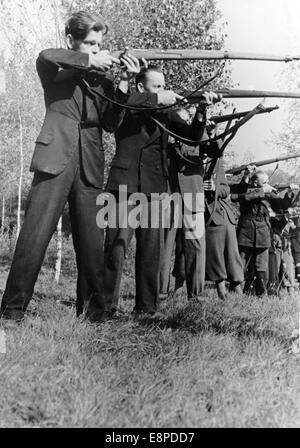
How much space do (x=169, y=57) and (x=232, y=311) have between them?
8.24 ft

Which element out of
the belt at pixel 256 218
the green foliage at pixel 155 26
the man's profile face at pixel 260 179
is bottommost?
the belt at pixel 256 218

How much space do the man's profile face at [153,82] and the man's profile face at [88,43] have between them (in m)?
0.95

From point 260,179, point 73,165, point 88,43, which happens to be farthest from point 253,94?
point 73,165

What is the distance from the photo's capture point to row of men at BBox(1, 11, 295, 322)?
3906 millimetres

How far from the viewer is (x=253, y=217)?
306 inches

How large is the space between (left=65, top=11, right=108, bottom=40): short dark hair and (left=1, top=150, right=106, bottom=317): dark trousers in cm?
99

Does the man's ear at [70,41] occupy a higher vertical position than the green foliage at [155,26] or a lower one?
lower

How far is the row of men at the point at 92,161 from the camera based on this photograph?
391 cm

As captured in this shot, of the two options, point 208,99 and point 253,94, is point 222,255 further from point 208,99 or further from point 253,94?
point 208,99

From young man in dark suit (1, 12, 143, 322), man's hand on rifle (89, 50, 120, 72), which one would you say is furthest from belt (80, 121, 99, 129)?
man's hand on rifle (89, 50, 120, 72)

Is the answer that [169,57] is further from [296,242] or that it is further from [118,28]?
[118,28]

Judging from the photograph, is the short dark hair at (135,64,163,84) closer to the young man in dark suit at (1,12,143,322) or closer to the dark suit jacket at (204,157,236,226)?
the young man in dark suit at (1,12,143,322)

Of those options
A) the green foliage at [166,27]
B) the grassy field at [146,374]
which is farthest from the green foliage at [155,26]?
the grassy field at [146,374]

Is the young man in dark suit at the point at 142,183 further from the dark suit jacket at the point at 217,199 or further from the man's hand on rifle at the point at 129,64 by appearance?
the dark suit jacket at the point at 217,199
